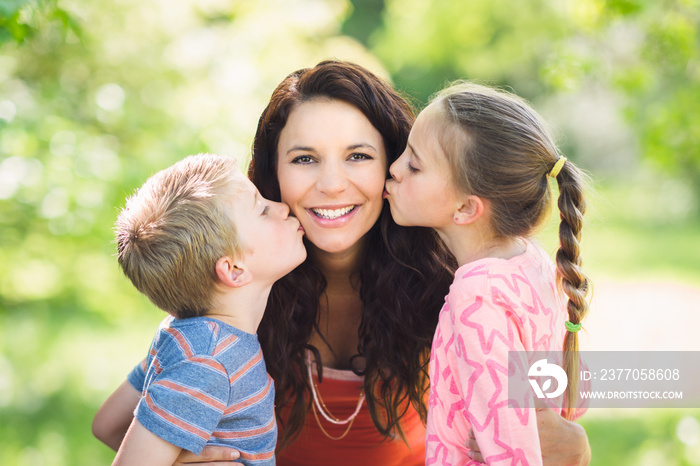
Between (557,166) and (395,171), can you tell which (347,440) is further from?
(557,166)

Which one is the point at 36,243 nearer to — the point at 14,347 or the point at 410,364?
the point at 14,347

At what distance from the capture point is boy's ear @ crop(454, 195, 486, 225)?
2.15 metres

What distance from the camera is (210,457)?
80.8 inches

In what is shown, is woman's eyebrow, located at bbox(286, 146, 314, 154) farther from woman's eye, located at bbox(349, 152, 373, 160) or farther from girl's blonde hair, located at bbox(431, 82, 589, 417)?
girl's blonde hair, located at bbox(431, 82, 589, 417)

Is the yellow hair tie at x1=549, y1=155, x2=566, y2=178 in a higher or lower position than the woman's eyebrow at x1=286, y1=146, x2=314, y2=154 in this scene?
higher

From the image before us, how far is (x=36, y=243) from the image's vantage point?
193 inches

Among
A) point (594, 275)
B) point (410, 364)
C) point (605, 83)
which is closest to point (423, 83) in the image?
point (594, 275)

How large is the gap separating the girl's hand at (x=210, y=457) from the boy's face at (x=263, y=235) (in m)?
0.54

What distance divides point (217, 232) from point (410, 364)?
38.4 inches

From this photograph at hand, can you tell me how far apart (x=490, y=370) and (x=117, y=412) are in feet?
4.59

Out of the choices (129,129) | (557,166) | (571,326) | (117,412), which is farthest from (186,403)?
(129,129)

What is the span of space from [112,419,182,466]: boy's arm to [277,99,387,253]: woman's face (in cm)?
87

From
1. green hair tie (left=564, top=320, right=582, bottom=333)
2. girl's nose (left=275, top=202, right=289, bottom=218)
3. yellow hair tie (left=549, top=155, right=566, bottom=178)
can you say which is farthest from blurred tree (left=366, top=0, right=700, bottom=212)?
green hair tie (left=564, top=320, right=582, bottom=333)

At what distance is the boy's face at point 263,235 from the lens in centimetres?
221
